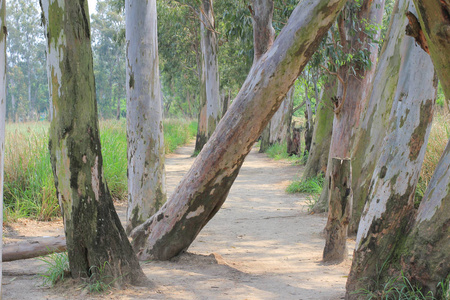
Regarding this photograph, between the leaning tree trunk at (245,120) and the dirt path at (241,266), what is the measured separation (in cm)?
50

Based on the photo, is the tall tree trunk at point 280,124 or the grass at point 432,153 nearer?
the grass at point 432,153

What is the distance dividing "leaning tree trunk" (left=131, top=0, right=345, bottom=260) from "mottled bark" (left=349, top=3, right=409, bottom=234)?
1674 millimetres

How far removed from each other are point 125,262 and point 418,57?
293cm

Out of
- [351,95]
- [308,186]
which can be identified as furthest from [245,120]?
[308,186]

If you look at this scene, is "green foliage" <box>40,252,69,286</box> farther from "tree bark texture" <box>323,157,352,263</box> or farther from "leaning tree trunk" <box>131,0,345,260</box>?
"tree bark texture" <box>323,157,352,263</box>

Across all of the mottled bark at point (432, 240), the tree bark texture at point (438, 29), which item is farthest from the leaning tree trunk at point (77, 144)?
the tree bark texture at point (438, 29)

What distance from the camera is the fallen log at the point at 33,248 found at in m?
4.10

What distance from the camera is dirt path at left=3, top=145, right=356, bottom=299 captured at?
3604 millimetres

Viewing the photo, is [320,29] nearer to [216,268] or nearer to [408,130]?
[408,130]

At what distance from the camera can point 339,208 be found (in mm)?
4629

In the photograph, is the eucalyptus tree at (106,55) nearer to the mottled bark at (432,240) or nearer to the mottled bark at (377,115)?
the mottled bark at (377,115)

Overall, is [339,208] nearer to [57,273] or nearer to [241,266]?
[241,266]

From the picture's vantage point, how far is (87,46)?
11.1 ft

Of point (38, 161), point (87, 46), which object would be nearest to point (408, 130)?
point (87, 46)
